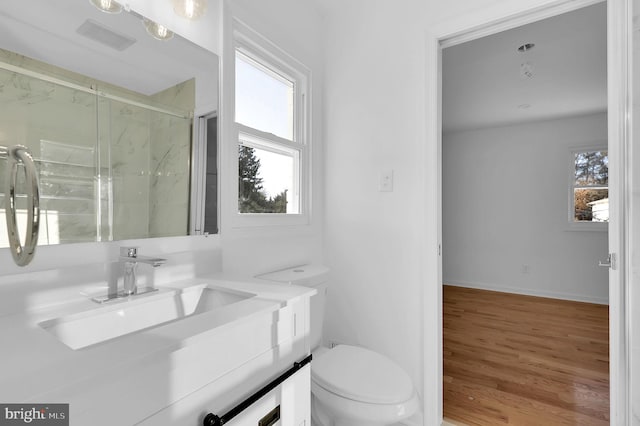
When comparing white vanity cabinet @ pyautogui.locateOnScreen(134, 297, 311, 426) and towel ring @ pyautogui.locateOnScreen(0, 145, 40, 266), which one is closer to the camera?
towel ring @ pyautogui.locateOnScreen(0, 145, 40, 266)

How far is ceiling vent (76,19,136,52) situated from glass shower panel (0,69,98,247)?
0.18 m

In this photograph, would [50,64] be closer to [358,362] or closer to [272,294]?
[272,294]

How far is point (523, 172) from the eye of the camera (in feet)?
14.5

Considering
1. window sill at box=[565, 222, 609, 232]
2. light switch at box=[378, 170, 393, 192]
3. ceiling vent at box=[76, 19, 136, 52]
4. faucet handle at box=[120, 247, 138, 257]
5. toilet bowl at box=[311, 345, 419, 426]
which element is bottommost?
toilet bowl at box=[311, 345, 419, 426]

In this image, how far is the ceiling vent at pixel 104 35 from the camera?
98 cm

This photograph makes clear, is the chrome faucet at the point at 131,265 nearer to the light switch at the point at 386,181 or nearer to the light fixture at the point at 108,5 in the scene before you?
the light fixture at the point at 108,5

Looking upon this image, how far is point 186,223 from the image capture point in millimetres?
1262

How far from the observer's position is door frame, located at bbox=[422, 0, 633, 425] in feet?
4.04

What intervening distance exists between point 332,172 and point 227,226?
2.67 feet

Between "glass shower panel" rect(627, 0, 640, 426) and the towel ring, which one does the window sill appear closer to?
"glass shower panel" rect(627, 0, 640, 426)

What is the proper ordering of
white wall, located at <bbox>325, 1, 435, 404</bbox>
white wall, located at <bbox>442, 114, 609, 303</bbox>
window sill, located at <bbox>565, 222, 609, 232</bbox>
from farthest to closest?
1. white wall, located at <bbox>442, 114, 609, 303</bbox>
2. window sill, located at <bbox>565, 222, 609, 232</bbox>
3. white wall, located at <bbox>325, 1, 435, 404</bbox>

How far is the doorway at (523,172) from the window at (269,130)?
144 cm

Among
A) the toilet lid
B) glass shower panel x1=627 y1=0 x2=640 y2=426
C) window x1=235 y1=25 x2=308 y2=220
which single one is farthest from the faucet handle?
glass shower panel x1=627 y1=0 x2=640 y2=426

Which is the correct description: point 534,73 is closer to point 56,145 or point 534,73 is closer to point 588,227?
point 588,227
